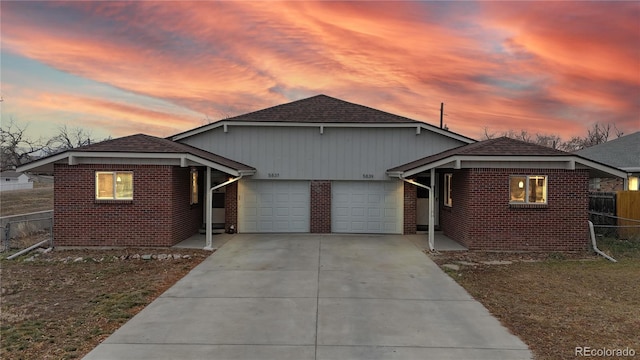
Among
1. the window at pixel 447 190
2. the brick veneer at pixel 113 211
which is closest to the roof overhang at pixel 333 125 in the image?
the window at pixel 447 190

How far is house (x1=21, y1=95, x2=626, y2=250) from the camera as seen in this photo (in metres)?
12.9

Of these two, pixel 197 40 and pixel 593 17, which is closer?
pixel 593 17

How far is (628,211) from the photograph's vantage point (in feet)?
50.7

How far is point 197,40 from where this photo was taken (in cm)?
A: 1798

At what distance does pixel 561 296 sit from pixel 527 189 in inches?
225

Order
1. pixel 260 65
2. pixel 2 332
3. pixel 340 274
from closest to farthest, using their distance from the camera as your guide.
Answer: pixel 2 332
pixel 340 274
pixel 260 65

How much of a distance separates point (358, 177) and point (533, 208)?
676 cm

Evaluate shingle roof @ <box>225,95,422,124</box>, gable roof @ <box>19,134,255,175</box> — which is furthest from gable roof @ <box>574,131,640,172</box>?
gable roof @ <box>19,134,255,175</box>

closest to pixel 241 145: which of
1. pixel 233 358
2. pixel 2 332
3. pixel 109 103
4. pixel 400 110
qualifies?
pixel 2 332

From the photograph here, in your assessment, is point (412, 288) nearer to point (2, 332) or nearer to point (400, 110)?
point (2, 332)

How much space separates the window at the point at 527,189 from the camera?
42.8ft

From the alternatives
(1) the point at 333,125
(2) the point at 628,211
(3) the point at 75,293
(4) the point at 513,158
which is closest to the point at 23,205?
(1) the point at 333,125

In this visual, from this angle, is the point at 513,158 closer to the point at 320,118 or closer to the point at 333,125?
the point at 333,125

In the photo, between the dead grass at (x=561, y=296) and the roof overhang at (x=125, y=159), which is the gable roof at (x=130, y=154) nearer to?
the roof overhang at (x=125, y=159)
